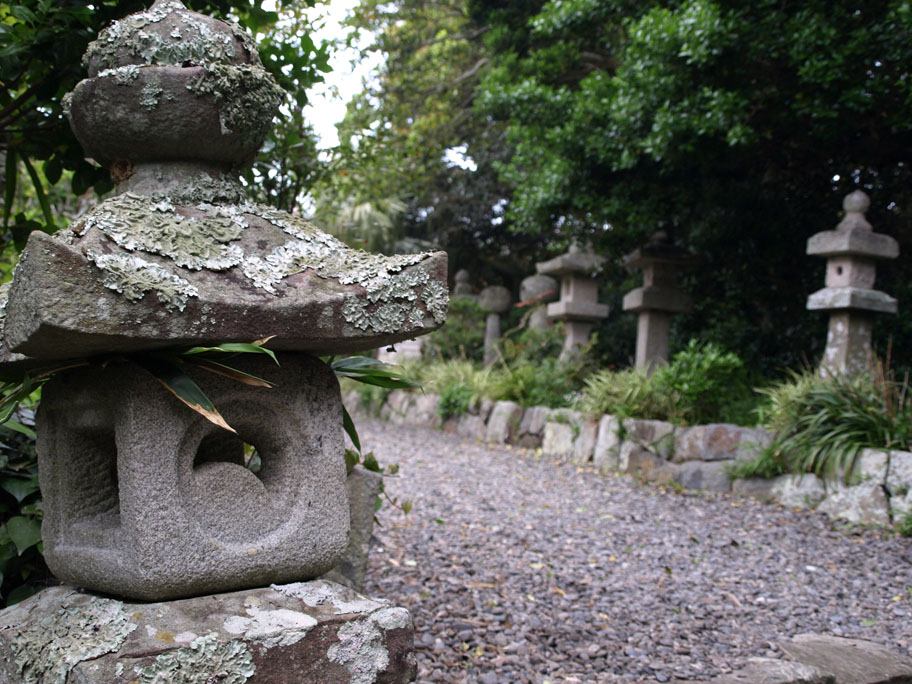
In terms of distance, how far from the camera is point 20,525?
2.03 m

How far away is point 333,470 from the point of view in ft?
5.83

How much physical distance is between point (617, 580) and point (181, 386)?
2576mm

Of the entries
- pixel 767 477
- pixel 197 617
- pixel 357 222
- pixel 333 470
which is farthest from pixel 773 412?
pixel 357 222

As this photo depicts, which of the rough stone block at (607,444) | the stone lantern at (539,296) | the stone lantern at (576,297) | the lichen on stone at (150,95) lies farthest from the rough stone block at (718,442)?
the lichen on stone at (150,95)

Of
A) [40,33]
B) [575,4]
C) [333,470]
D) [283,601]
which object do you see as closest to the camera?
[283,601]

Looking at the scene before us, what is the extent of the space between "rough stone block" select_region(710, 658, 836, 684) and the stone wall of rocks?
2.40 meters

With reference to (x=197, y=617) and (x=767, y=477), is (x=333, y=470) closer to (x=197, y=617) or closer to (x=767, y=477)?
(x=197, y=617)

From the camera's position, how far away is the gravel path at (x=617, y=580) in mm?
2605

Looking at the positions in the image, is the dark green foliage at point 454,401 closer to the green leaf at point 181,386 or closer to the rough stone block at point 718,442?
the rough stone block at point 718,442

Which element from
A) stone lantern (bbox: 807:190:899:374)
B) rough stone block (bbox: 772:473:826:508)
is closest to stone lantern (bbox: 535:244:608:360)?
stone lantern (bbox: 807:190:899:374)

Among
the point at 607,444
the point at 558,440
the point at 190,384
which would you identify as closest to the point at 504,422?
the point at 558,440

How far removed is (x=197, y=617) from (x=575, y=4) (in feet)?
20.3

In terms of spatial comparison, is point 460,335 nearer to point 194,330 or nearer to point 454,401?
point 454,401

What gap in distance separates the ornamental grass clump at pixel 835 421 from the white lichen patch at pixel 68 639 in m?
4.42
